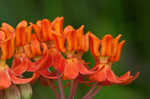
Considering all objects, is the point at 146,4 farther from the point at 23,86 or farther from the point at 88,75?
the point at 23,86

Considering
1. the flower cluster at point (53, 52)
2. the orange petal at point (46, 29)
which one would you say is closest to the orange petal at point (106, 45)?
the flower cluster at point (53, 52)

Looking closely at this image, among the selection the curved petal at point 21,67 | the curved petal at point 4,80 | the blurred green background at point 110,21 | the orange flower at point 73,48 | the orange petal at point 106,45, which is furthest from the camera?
the blurred green background at point 110,21

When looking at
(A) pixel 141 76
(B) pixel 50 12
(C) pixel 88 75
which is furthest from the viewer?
(A) pixel 141 76

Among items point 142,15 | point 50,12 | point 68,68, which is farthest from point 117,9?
point 68,68

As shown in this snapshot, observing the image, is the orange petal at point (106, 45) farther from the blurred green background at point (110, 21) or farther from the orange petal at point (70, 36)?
the blurred green background at point (110, 21)

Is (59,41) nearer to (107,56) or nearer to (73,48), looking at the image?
(73,48)

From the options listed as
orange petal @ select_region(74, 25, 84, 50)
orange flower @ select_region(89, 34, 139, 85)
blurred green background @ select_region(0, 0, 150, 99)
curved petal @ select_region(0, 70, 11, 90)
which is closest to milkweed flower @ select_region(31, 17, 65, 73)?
orange petal @ select_region(74, 25, 84, 50)
